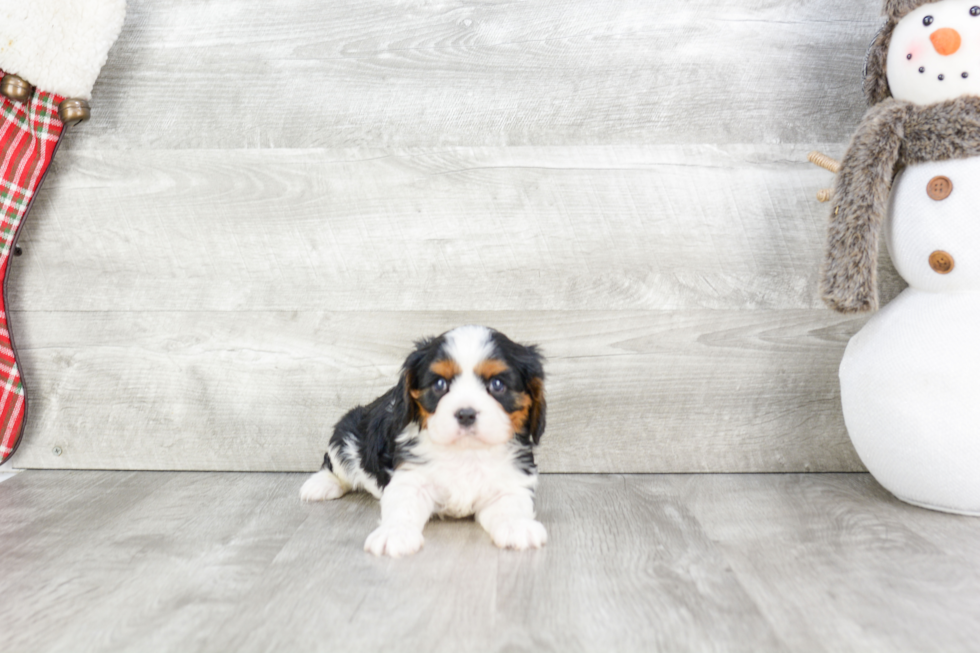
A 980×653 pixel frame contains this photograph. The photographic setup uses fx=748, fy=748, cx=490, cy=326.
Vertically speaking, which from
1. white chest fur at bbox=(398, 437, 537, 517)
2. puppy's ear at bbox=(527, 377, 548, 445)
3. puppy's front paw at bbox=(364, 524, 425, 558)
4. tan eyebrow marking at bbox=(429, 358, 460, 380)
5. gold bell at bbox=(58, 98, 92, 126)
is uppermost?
gold bell at bbox=(58, 98, 92, 126)

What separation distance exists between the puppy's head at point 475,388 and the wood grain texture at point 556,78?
0.70m

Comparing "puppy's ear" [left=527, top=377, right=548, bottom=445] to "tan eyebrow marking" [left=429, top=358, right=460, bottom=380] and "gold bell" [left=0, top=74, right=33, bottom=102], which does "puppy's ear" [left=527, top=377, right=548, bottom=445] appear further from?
"gold bell" [left=0, top=74, right=33, bottom=102]

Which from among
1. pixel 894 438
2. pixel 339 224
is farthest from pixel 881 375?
pixel 339 224

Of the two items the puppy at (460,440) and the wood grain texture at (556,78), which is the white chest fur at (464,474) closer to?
the puppy at (460,440)

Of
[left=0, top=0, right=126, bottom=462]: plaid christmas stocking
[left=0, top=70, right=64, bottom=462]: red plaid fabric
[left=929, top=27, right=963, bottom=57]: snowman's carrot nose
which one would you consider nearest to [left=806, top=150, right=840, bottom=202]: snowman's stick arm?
[left=929, top=27, right=963, bottom=57]: snowman's carrot nose

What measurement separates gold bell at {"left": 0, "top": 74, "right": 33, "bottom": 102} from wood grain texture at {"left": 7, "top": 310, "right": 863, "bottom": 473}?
579 mm

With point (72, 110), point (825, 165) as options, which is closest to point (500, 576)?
point (825, 165)

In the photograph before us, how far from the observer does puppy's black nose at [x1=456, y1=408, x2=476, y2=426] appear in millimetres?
1452

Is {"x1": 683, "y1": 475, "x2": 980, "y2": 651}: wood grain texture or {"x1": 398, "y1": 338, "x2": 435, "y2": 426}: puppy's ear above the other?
{"x1": 398, "y1": 338, "x2": 435, "y2": 426}: puppy's ear

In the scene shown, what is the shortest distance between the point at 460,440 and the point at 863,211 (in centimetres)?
101

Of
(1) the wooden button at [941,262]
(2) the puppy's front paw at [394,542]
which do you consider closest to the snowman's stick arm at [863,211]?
(1) the wooden button at [941,262]

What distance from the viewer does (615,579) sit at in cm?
130

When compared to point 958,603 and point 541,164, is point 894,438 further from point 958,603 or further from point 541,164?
point 541,164

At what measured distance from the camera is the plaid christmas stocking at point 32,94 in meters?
1.85
